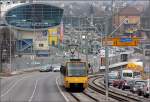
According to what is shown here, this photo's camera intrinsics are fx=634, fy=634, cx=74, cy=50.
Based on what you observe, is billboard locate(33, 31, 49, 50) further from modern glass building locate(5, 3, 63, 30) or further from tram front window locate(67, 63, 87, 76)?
tram front window locate(67, 63, 87, 76)

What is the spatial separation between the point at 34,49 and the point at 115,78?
82.6 meters

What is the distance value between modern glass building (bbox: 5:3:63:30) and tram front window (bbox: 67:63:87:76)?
312ft

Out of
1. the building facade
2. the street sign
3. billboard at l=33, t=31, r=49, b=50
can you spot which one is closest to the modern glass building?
the building facade

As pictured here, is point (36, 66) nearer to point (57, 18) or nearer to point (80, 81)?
point (57, 18)

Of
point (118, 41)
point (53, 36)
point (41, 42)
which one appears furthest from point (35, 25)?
point (118, 41)

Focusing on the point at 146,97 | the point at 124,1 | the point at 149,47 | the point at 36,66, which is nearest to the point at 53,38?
the point at 36,66

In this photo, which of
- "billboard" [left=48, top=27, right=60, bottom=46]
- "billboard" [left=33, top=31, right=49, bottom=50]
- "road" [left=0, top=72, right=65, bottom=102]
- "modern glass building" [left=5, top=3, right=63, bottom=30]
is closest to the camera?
"road" [left=0, top=72, right=65, bottom=102]

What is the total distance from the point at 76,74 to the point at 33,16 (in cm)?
9851

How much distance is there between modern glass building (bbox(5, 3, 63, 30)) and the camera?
497 ft

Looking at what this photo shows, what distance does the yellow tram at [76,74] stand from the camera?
53406mm

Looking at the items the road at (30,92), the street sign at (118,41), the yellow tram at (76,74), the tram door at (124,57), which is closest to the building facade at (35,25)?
the tram door at (124,57)

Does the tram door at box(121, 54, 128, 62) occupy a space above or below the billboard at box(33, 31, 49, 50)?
below

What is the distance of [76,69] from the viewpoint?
5378cm

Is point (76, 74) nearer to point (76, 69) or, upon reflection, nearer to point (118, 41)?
point (76, 69)
